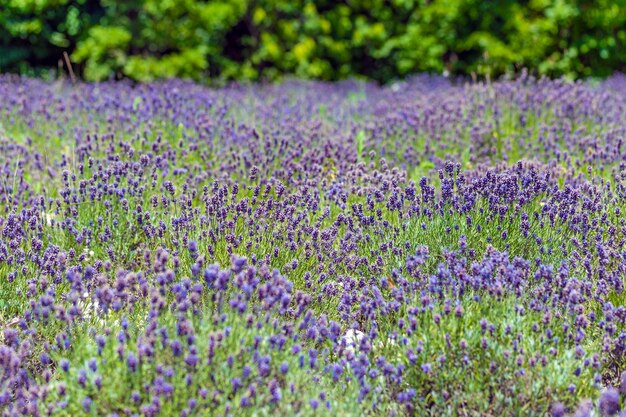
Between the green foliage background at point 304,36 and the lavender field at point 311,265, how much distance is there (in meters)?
3.49

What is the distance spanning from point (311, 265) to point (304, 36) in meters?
7.19

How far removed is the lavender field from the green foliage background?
3.49 m

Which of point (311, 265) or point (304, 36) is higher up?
point (304, 36)

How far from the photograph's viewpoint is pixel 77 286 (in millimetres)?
2555

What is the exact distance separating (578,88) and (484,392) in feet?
15.2

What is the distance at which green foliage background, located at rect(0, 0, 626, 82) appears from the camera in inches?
368

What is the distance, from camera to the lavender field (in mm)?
2410

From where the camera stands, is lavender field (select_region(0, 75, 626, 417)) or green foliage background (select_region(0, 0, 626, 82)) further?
green foliage background (select_region(0, 0, 626, 82))

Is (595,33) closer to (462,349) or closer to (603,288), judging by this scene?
(603,288)

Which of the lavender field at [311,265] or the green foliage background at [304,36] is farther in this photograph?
the green foliage background at [304,36]

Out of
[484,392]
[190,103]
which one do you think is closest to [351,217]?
[484,392]

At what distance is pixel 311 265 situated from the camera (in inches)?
140

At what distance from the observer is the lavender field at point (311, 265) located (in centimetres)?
241

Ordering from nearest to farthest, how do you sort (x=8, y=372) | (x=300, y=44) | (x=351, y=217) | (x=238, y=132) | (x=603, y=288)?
1. (x=8, y=372)
2. (x=603, y=288)
3. (x=351, y=217)
4. (x=238, y=132)
5. (x=300, y=44)
